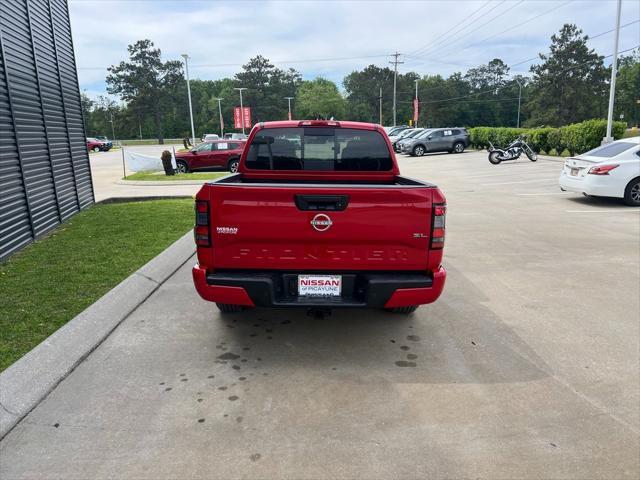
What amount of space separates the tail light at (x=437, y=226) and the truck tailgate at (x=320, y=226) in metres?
0.05

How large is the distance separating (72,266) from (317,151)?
362 centimetres

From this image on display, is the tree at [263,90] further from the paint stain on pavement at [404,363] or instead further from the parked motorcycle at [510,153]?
the paint stain on pavement at [404,363]

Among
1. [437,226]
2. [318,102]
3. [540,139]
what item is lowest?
[540,139]

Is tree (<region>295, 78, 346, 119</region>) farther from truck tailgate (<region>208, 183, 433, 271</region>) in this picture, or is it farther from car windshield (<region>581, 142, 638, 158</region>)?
truck tailgate (<region>208, 183, 433, 271</region>)

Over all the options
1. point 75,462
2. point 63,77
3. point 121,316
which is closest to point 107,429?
point 75,462

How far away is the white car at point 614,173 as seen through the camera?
1094 cm

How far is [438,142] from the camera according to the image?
32.7m

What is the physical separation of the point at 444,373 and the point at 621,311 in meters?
2.51

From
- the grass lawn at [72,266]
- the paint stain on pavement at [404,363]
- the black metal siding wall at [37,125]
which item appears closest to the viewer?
the paint stain on pavement at [404,363]

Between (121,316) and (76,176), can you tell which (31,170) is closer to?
(76,176)

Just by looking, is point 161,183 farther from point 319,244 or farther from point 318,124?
point 319,244

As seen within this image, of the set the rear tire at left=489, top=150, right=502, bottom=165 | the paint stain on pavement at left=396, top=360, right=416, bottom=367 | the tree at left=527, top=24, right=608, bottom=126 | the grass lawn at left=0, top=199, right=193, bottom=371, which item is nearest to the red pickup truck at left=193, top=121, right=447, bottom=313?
→ the paint stain on pavement at left=396, top=360, right=416, bottom=367

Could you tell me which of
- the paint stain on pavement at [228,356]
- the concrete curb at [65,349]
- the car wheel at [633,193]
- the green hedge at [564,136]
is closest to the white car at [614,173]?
the car wheel at [633,193]

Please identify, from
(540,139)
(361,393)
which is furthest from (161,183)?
(540,139)
